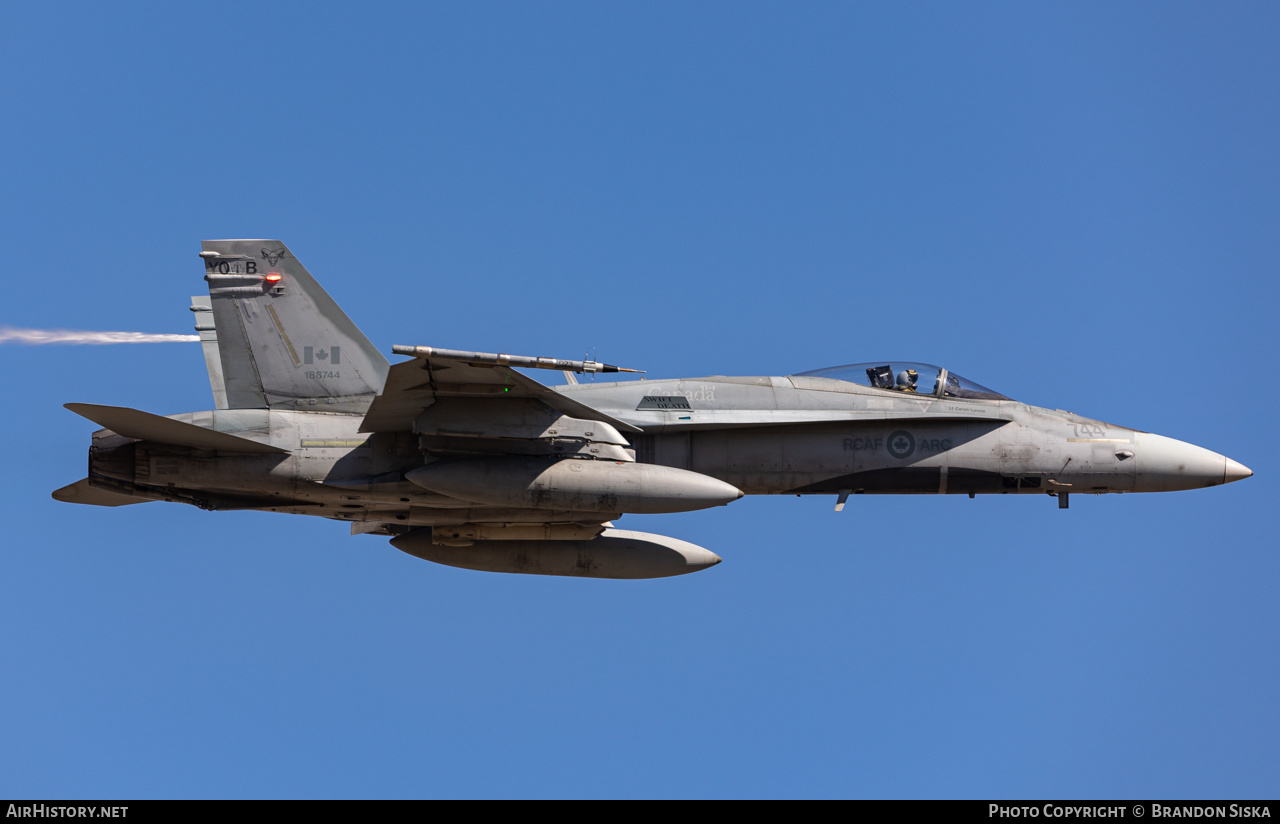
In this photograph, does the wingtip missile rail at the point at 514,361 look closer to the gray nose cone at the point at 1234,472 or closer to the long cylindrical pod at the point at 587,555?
the long cylindrical pod at the point at 587,555

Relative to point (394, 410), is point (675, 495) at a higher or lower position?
lower

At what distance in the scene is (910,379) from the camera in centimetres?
1775

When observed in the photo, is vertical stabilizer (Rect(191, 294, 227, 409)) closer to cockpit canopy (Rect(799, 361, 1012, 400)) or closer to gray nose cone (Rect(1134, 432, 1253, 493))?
cockpit canopy (Rect(799, 361, 1012, 400))

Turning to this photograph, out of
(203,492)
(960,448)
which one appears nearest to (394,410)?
(203,492)

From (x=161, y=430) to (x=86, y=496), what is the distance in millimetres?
2861

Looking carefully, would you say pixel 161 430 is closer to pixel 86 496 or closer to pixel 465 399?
pixel 86 496

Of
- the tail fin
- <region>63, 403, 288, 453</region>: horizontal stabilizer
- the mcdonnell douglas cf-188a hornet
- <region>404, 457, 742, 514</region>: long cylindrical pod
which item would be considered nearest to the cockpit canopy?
the mcdonnell douglas cf-188a hornet

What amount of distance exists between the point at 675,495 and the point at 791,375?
3.19 metres

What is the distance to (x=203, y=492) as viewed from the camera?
1625 cm

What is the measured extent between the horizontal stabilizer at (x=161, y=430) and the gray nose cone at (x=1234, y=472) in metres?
12.5

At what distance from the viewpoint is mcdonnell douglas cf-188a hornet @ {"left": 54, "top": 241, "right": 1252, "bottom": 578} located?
51.4 feet

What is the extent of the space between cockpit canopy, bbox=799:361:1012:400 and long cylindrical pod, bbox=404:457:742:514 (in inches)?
121
